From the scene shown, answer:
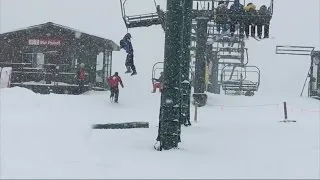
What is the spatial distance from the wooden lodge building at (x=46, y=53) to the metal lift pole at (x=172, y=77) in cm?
1974

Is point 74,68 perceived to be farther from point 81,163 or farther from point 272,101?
point 81,163

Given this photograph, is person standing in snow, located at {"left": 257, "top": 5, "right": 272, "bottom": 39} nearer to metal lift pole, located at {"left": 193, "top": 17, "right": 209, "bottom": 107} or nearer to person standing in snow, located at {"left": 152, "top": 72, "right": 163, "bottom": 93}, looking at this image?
metal lift pole, located at {"left": 193, "top": 17, "right": 209, "bottom": 107}

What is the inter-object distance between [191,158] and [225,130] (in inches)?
207

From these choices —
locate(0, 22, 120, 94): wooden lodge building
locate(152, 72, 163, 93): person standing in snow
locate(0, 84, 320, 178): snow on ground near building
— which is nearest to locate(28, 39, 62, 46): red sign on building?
locate(0, 22, 120, 94): wooden lodge building

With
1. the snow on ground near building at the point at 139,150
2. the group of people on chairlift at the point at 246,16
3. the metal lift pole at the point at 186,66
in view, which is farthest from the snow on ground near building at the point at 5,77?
the metal lift pole at the point at 186,66

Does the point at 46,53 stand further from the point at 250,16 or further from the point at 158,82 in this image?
the point at 250,16

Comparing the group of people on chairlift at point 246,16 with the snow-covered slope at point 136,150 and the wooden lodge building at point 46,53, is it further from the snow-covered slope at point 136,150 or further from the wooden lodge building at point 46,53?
the wooden lodge building at point 46,53

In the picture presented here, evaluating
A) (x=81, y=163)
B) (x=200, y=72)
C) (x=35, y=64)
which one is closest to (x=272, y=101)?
(x=200, y=72)

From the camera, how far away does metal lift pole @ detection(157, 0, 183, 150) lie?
10.4 m

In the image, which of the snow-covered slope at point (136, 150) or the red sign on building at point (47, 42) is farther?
the red sign on building at point (47, 42)

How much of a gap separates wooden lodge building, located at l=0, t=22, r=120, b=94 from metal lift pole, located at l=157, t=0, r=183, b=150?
1974 cm

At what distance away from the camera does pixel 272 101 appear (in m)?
28.4

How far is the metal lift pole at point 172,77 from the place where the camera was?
10352 millimetres

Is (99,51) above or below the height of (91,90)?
above
